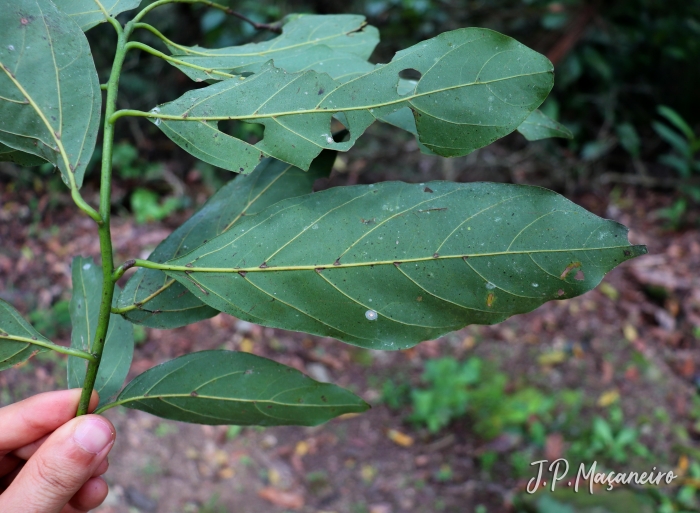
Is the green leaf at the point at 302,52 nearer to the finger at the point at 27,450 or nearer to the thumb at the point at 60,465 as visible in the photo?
the thumb at the point at 60,465

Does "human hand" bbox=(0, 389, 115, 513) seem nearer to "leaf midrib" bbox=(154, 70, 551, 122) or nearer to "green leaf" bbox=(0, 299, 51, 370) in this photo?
"green leaf" bbox=(0, 299, 51, 370)

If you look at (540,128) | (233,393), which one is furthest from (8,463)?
(540,128)

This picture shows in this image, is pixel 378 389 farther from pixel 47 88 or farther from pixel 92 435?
pixel 47 88

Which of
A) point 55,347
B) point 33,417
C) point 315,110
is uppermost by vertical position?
point 315,110

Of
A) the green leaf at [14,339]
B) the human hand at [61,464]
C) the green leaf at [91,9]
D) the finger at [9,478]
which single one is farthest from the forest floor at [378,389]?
the green leaf at [91,9]

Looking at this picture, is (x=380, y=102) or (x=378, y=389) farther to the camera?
(x=378, y=389)

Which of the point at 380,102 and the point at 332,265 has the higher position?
the point at 380,102
